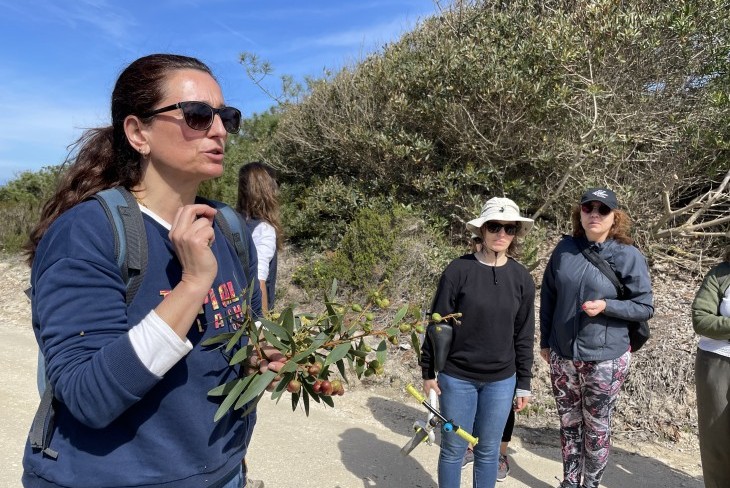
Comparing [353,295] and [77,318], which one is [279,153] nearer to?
[353,295]

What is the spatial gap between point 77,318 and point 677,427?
5.41 m

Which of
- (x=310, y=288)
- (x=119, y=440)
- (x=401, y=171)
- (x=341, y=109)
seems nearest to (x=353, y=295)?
(x=310, y=288)

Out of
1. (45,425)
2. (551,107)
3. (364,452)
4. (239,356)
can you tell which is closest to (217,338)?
(239,356)

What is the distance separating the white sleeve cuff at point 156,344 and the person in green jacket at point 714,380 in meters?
3.51

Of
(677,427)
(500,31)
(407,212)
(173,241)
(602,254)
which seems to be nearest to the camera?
(173,241)

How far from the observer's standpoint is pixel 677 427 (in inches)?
195

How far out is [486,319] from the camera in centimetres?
330

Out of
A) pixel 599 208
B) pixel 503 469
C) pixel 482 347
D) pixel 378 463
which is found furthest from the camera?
pixel 378 463

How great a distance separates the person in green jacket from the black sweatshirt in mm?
1159

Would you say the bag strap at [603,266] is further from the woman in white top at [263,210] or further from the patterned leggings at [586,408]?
the woman in white top at [263,210]

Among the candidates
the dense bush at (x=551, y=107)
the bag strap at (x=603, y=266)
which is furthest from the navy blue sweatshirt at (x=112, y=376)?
the dense bush at (x=551, y=107)

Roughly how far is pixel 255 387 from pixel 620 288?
10.1ft

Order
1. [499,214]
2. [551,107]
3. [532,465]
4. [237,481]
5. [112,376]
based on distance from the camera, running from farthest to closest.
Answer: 1. [551,107]
2. [532,465]
3. [499,214]
4. [237,481]
5. [112,376]

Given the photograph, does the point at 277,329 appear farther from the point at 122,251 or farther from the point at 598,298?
the point at 598,298
